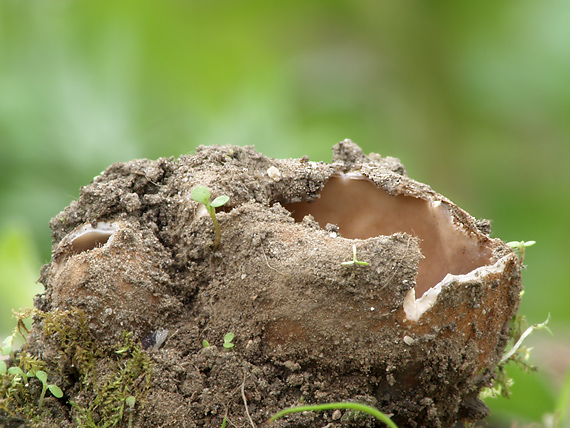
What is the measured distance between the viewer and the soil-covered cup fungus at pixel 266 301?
3.35 feet

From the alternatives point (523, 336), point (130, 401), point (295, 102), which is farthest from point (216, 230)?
point (295, 102)

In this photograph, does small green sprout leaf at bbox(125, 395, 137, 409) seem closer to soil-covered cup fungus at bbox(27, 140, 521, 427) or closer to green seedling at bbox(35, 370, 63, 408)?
soil-covered cup fungus at bbox(27, 140, 521, 427)

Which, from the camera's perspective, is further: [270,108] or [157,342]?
[270,108]

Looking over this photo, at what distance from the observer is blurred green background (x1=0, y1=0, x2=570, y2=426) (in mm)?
3258

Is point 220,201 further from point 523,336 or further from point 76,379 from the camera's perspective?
point 523,336

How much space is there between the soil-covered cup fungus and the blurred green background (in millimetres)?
1839

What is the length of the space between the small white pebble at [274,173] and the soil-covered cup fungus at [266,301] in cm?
3

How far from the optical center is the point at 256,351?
3.50 feet

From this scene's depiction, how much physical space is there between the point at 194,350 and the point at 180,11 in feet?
10.5

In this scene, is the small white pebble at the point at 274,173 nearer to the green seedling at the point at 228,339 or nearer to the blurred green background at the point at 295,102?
the green seedling at the point at 228,339

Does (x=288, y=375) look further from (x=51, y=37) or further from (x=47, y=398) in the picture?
(x=51, y=37)

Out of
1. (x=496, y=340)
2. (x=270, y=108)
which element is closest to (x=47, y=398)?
(x=496, y=340)

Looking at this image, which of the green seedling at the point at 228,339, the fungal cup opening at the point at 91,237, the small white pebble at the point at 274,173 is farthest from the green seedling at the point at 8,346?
the small white pebble at the point at 274,173

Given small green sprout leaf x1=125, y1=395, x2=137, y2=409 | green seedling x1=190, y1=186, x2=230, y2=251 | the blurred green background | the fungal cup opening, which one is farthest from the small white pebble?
the blurred green background
